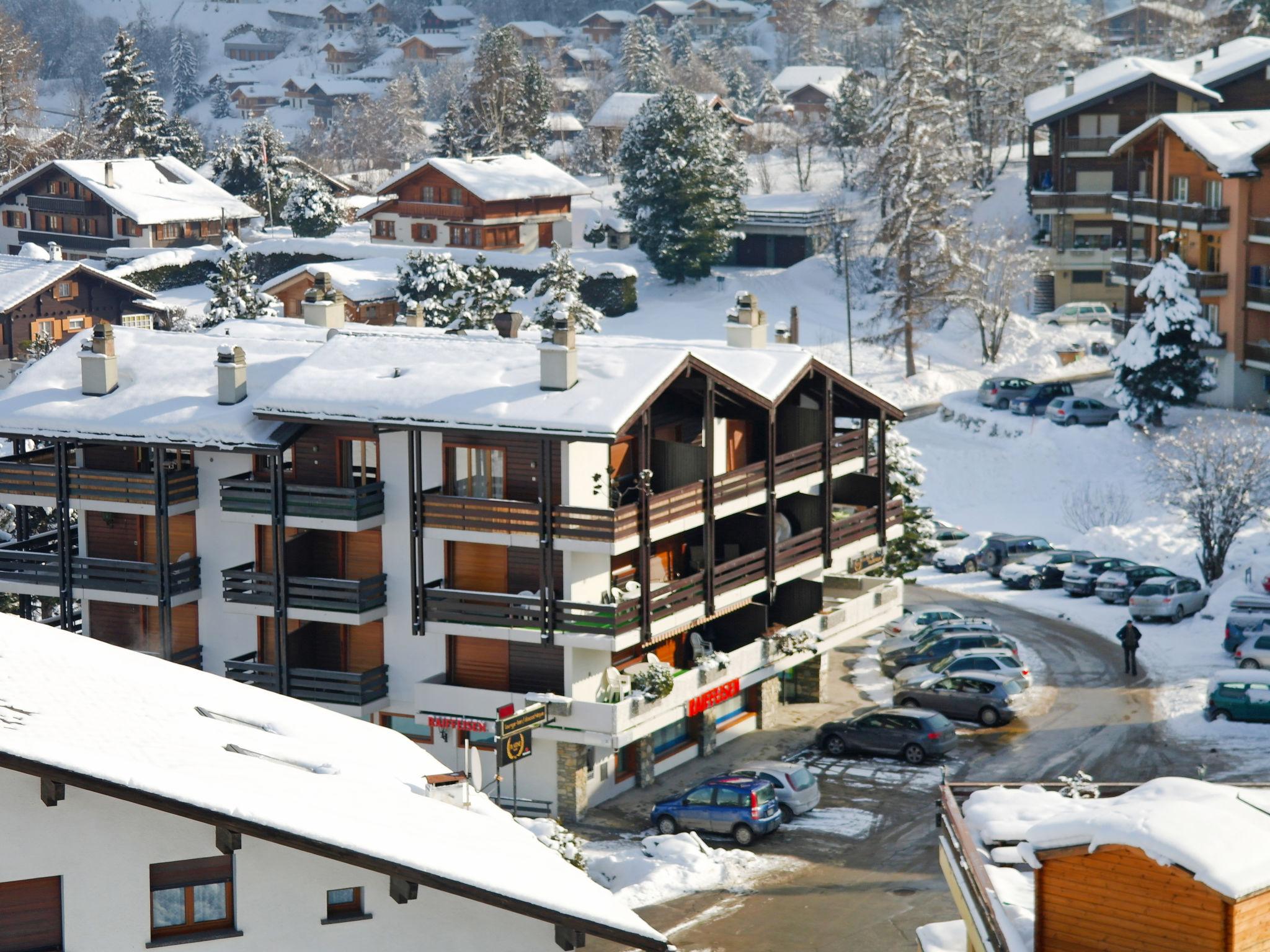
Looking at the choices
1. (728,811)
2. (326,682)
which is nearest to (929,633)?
(728,811)

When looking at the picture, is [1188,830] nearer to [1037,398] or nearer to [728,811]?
[728,811]

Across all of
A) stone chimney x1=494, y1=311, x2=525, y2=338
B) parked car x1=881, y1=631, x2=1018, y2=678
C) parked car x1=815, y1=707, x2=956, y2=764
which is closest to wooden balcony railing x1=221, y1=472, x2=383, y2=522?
stone chimney x1=494, y1=311, x2=525, y2=338

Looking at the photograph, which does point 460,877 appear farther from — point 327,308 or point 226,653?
point 327,308

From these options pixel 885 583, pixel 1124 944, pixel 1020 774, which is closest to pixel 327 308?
pixel 885 583

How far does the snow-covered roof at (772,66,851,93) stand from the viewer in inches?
6304

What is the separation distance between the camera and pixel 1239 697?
47375mm

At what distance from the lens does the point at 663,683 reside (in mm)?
41625

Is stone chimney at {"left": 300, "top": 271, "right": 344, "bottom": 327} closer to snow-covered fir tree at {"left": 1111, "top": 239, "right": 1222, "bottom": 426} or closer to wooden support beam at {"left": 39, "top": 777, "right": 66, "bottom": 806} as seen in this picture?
wooden support beam at {"left": 39, "top": 777, "right": 66, "bottom": 806}

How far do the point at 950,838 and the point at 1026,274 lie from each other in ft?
249

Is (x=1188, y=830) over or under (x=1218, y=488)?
over

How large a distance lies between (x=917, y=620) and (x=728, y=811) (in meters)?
18.6

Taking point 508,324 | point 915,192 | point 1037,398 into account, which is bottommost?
point 1037,398

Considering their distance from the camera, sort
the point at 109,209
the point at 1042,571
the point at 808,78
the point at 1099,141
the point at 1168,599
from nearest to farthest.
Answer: the point at 1168,599 → the point at 1042,571 → the point at 1099,141 → the point at 109,209 → the point at 808,78

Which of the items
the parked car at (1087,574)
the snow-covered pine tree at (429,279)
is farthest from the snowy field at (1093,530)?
the snow-covered pine tree at (429,279)
